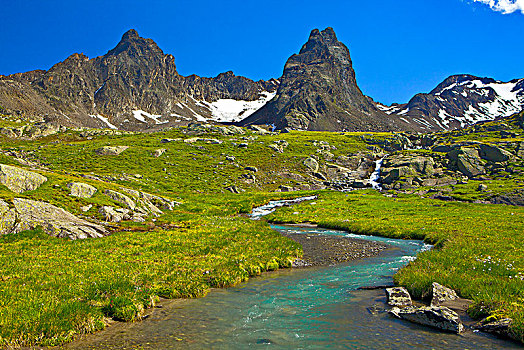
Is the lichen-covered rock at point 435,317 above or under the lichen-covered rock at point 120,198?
under

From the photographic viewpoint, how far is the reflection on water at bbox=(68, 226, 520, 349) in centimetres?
935

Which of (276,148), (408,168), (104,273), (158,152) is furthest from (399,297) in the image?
(276,148)

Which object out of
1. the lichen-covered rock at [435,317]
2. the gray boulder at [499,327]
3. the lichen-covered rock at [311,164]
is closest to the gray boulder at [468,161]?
the lichen-covered rock at [311,164]

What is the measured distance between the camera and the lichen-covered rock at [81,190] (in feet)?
120

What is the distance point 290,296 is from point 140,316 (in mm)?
7113

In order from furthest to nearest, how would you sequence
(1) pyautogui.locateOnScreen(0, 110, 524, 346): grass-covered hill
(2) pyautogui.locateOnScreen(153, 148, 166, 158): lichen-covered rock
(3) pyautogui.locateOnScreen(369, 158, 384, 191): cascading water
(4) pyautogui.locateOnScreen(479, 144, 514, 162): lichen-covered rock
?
1. (4) pyautogui.locateOnScreen(479, 144, 514, 162): lichen-covered rock
2. (2) pyautogui.locateOnScreen(153, 148, 166, 158): lichen-covered rock
3. (3) pyautogui.locateOnScreen(369, 158, 384, 191): cascading water
4. (1) pyautogui.locateOnScreen(0, 110, 524, 346): grass-covered hill

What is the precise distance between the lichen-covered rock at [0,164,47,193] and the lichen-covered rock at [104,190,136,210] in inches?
307

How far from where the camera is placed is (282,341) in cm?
964

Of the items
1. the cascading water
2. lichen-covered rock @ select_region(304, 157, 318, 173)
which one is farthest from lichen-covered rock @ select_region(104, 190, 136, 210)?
lichen-covered rock @ select_region(304, 157, 318, 173)

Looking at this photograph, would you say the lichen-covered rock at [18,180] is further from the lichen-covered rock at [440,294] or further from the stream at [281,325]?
the lichen-covered rock at [440,294]

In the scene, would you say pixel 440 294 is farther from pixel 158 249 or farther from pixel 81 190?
pixel 81 190

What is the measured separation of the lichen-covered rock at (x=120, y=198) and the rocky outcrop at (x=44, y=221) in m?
11.3

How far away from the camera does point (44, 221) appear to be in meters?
24.8

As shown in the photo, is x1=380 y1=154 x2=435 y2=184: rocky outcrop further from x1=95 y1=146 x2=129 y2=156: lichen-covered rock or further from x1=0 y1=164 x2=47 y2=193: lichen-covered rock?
x1=0 y1=164 x2=47 y2=193: lichen-covered rock
